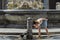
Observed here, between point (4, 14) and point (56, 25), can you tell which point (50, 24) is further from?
point (4, 14)

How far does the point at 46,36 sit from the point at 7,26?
3.29 meters

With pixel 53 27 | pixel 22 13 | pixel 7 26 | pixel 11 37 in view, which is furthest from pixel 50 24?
pixel 11 37

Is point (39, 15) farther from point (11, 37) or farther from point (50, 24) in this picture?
point (11, 37)

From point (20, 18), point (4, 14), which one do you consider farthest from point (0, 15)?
point (20, 18)

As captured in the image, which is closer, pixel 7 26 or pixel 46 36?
pixel 46 36

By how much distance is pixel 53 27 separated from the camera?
39.0 ft

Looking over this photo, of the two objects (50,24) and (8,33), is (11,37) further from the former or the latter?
(50,24)

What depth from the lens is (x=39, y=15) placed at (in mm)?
12039

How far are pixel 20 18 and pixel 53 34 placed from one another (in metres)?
2.89

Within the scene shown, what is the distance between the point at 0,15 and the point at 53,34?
12.5 feet

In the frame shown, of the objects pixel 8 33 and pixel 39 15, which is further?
pixel 39 15

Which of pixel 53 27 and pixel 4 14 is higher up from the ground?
pixel 4 14

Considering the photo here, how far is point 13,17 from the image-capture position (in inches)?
479

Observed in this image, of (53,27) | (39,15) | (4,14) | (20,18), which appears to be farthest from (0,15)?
(53,27)
